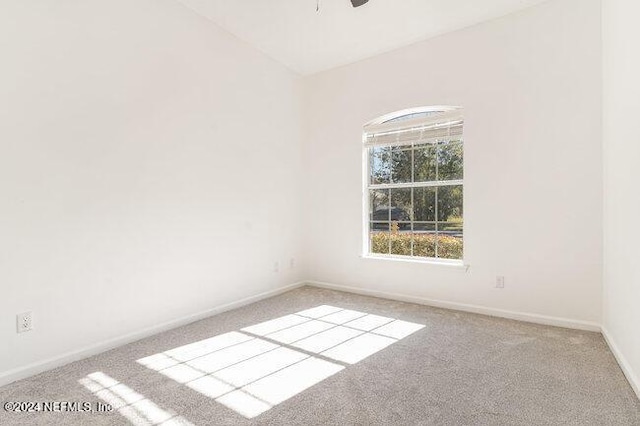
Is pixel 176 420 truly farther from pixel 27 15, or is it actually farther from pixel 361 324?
pixel 27 15

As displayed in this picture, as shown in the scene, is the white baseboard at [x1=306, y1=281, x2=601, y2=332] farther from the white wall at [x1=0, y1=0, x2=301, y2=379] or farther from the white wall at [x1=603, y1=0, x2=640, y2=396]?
the white wall at [x1=0, y1=0, x2=301, y2=379]

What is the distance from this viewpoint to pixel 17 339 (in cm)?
221

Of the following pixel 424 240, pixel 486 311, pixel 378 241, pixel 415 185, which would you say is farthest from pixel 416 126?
pixel 486 311


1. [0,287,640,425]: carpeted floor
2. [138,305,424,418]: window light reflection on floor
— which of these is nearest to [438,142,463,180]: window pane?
[0,287,640,425]: carpeted floor

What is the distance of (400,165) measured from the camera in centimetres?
405

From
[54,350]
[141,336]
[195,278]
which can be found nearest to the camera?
[54,350]

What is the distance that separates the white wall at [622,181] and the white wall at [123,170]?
321cm

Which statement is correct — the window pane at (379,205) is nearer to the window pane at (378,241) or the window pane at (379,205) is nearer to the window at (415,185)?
the window at (415,185)

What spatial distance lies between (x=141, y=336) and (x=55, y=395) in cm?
85

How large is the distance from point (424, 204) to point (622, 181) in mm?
1771

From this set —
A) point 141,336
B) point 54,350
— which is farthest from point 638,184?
point 54,350

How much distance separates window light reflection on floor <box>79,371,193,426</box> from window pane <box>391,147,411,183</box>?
10.4 feet

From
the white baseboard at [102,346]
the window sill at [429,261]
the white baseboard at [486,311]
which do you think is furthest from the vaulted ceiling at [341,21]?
the white baseboard at [102,346]

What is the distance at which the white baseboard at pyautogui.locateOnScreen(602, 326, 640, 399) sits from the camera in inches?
77.8
